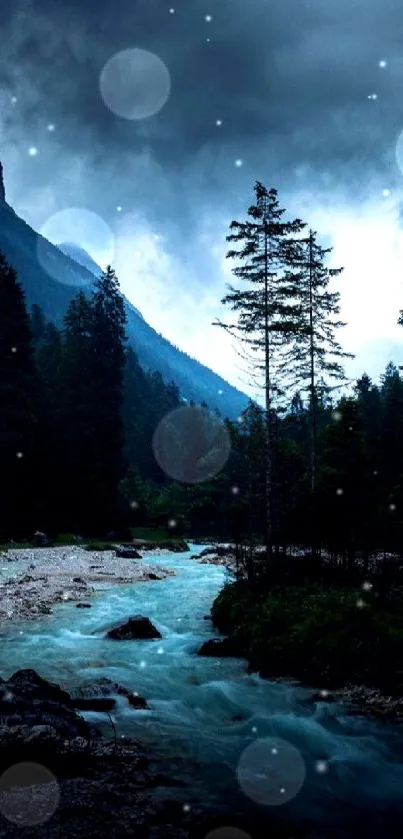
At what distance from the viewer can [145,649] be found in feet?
47.6

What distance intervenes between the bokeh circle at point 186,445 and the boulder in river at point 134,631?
9079 cm

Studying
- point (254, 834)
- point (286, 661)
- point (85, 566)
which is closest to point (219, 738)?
point (254, 834)

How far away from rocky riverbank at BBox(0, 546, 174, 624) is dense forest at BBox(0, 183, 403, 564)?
20.0 ft

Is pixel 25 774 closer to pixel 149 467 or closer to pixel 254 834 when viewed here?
pixel 254 834

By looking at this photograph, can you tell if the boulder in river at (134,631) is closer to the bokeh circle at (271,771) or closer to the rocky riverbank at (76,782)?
the rocky riverbank at (76,782)

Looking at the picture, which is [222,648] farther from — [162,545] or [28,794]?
[162,545]

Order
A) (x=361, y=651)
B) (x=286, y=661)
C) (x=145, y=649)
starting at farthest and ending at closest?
(x=145, y=649), (x=286, y=661), (x=361, y=651)

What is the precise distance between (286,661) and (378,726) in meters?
3.41

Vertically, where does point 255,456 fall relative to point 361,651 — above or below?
above

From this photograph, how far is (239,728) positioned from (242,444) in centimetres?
1506

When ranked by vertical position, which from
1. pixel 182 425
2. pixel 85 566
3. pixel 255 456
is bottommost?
pixel 85 566

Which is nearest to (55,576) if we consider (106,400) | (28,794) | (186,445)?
(28,794)

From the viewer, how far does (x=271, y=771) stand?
7734mm

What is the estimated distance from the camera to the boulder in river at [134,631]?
15.7 meters
